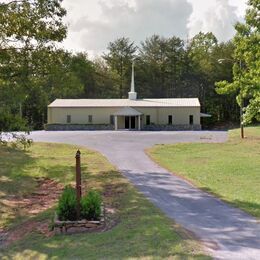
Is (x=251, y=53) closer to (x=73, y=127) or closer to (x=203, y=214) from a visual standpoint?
(x=203, y=214)

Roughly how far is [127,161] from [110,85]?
144ft

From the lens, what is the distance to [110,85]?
62.0 m

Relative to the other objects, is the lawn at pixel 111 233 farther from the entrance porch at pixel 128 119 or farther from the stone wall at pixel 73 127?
the stone wall at pixel 73 127

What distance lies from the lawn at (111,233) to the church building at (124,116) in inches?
1199

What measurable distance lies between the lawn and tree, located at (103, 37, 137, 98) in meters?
45.0

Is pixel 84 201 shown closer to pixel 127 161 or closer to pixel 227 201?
pixel 227 201

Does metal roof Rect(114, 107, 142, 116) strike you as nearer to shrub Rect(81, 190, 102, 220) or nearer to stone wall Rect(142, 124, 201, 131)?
stone wall Rect(142, 124, 201, 131)

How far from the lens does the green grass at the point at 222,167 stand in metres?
11.3

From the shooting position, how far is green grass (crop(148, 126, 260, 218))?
37.2 feet

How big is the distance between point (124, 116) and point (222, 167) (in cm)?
3007

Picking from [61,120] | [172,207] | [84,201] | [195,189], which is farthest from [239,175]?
[61,120]

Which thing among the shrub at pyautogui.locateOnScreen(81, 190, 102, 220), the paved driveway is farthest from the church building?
the shrub at pyautogui.locateOnScreen(81, 190, 102, 220)

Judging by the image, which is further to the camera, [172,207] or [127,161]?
[127,161]

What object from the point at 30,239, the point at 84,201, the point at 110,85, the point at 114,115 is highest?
the point at 110,85
